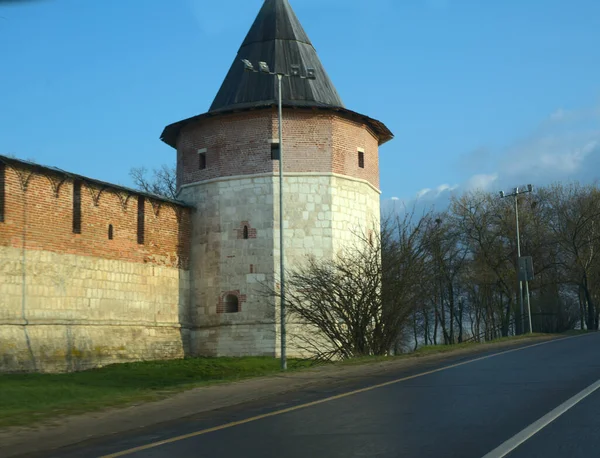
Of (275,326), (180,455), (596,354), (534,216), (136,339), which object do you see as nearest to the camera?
(180,455)

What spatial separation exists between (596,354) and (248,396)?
9.79 meters

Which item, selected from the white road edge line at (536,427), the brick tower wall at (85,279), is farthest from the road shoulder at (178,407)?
the brick tower wall at (85,279)

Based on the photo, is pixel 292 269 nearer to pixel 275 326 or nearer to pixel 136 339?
pixel 275 326

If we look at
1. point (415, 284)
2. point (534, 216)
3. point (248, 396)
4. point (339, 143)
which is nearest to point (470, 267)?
point (534, 216)

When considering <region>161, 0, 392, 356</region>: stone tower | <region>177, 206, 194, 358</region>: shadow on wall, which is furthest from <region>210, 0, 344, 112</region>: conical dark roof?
<region>177, 206, 194, 358</region>: shadow on wall

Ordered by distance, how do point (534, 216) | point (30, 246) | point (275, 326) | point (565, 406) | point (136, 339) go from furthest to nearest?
point (534, 216), point (275, 326), point (136, 339), point (30, 246), point (565, 406)

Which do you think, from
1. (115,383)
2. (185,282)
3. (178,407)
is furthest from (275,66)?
(178,407)

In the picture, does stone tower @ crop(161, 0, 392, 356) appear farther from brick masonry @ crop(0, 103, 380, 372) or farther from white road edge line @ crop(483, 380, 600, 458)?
white road edge line @ crop(483, 380, 600, 458)

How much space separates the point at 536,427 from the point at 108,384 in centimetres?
1716

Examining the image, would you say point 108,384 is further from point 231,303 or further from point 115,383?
point 231,303

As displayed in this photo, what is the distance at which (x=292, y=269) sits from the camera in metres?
34.2

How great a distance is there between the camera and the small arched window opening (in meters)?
34.9

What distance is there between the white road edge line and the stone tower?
73.3 ft

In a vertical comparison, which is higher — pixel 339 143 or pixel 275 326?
pixel 339 143
